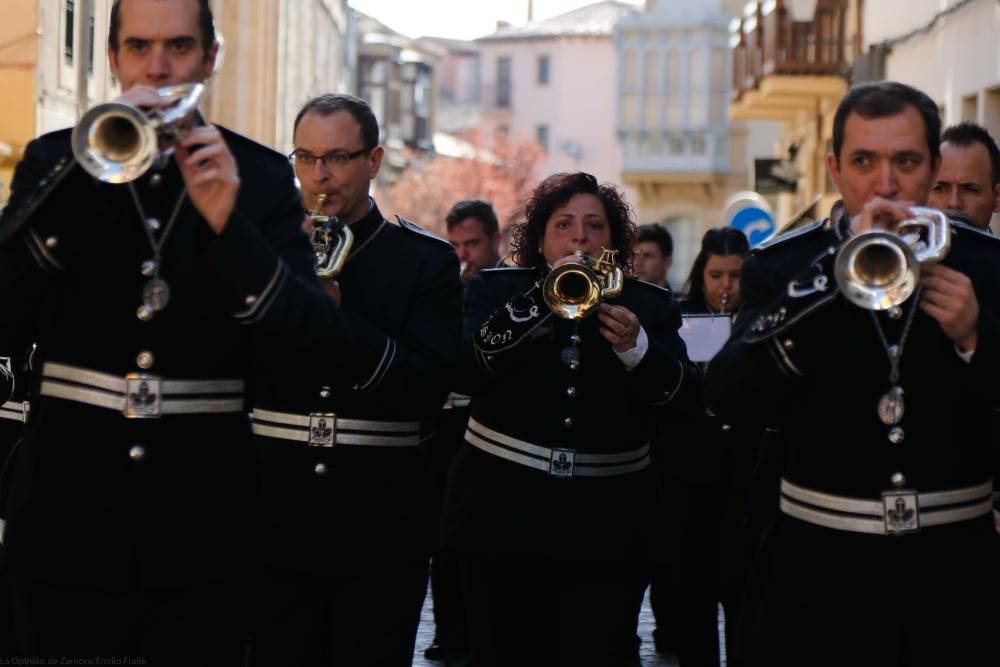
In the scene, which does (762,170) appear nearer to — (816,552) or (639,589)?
(639,589)

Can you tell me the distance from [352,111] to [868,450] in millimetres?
2330

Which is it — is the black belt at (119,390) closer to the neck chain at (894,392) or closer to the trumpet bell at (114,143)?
the trumpet bell at (114,143)

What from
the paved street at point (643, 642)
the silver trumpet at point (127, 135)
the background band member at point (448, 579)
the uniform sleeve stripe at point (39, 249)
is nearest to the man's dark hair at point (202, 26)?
the silver trumpet at point (127, 135)

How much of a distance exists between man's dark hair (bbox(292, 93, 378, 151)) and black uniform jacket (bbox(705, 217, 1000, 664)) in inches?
76.3

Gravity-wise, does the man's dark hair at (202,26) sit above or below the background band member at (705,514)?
above

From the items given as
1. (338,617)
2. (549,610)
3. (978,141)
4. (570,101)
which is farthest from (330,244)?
(570,101)

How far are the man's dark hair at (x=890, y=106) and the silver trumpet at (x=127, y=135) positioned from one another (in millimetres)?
1627

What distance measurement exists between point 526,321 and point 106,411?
2584 millimetres

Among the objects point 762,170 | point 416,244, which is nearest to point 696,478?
point 416,244

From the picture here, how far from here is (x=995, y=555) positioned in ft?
→ 17.3

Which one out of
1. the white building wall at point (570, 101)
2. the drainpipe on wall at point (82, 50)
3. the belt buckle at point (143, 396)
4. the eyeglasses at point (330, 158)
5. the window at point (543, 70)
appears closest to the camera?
the belt buckle at point (143, 396)

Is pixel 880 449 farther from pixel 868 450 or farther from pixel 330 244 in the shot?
pixel 330 244

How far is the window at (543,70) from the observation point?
3543 inches

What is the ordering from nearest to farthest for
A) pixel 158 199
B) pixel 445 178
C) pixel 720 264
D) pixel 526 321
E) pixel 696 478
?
pixel 158 199
pixel 526 321
pixel 696 478
pixel 720 264
pixel 445 178
